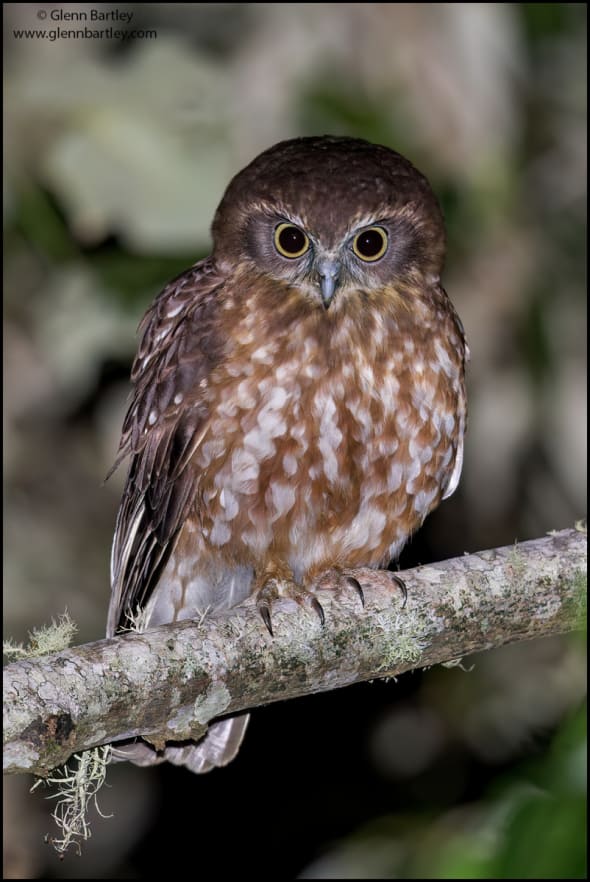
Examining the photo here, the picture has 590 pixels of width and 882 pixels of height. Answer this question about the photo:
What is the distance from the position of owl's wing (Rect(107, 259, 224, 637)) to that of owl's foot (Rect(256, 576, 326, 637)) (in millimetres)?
363

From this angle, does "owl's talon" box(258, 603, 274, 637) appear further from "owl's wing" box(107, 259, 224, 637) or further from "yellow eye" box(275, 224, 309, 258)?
"yellow eye" box(275, 224, 309, 258)

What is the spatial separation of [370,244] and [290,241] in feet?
0.77

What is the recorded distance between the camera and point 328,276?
3.38m

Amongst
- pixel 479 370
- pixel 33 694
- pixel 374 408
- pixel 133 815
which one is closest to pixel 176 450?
pixel 374 408

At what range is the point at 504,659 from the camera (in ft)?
18.9

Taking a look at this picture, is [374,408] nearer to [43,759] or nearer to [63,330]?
[43,759]

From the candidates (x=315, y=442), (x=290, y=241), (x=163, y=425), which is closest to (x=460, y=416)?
(x=315, y=442)

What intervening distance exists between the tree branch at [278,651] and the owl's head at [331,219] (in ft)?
2.90

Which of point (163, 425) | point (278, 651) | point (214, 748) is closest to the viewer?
point (278, 651)

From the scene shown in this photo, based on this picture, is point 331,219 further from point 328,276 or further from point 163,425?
point 163,425

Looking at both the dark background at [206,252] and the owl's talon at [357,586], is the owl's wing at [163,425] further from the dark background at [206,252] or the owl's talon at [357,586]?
the dark background at [206,252]

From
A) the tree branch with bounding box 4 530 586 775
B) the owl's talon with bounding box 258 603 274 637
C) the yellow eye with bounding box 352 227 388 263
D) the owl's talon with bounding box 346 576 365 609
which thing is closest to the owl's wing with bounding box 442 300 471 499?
the yellow eye with bounding box 352 227 388 263

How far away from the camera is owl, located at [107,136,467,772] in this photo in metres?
3.43

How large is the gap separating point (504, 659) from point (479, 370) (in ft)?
4.63
